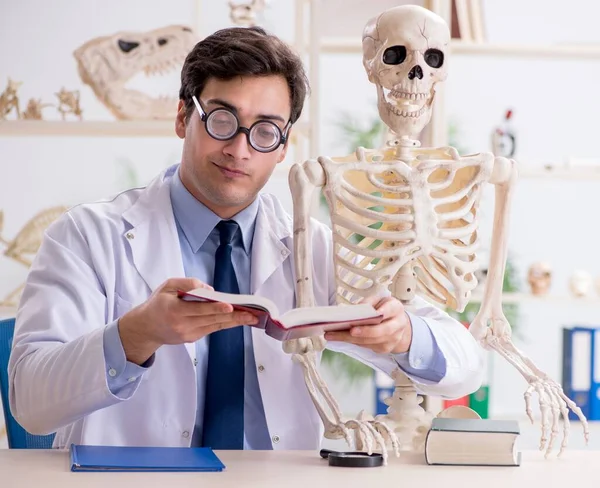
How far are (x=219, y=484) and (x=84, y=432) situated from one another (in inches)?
21.4

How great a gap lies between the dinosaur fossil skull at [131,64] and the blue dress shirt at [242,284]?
1235 millimetres

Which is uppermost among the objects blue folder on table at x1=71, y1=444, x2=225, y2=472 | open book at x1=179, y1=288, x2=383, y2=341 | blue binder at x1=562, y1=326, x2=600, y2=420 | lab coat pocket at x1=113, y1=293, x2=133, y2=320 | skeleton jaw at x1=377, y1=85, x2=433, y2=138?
skeleton jaw at x1=377, y1=85, x2=433, y2=138

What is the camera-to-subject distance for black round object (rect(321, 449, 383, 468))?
170 cm

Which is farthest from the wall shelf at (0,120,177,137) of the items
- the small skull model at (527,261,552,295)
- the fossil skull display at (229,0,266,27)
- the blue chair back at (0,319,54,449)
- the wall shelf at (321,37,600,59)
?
the small skull model at (527,261,552,295)

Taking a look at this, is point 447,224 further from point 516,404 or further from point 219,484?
point 516,404

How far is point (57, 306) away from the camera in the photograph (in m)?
1.91

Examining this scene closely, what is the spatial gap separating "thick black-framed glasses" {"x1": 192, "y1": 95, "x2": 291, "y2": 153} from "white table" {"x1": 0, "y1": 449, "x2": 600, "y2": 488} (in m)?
0.63

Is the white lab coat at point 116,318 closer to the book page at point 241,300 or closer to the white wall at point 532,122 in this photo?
the book page at point 241,300

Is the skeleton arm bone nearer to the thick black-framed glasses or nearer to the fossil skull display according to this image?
→ the thick black-framed glasses

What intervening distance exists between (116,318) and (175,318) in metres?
0.56

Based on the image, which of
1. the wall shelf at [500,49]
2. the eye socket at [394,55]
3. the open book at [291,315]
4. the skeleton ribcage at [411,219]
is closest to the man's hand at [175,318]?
the open book at [291,315]

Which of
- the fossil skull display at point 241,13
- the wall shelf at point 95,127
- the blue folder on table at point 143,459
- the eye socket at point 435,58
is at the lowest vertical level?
the blue folder on table at point 143,459

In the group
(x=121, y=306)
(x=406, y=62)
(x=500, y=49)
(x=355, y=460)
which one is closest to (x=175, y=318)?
(x=355, y=460)

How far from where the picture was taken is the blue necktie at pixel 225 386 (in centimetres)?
201
